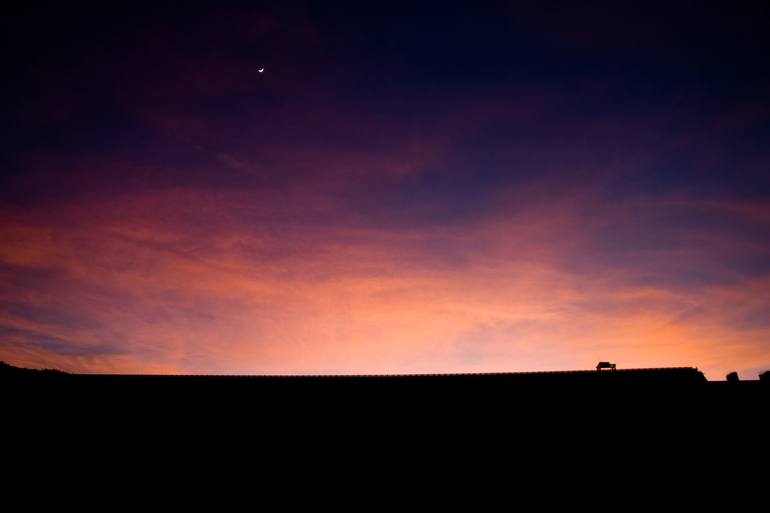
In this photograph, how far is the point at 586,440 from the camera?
38.8 feet

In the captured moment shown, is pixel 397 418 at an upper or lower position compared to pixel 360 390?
lower

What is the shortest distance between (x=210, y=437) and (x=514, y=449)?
852 centimetres

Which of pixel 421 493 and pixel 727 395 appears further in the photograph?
pixel 727 395

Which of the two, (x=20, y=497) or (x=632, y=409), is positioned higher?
(x=632, y=409)

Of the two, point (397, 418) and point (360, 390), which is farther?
point (360, 390)

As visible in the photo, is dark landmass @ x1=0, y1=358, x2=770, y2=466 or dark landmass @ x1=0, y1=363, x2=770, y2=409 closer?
dark landmass @ x1=0, y1=358, x2=770, y2=466

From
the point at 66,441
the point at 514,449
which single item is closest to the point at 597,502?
the point at 514,449

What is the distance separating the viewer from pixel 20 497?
11.0 meters

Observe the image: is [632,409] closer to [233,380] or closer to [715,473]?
[715,473]

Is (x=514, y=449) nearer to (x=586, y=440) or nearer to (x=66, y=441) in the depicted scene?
(x=586, y=440)

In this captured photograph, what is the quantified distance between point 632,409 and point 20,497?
16.9 m

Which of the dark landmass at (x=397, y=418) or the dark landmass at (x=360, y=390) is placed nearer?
the dark landmass at (x=397, y=418)

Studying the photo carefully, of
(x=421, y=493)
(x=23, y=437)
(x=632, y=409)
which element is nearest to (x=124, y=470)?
(x=23, y=437)

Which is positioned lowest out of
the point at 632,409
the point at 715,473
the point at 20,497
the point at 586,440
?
the point at 20,497
